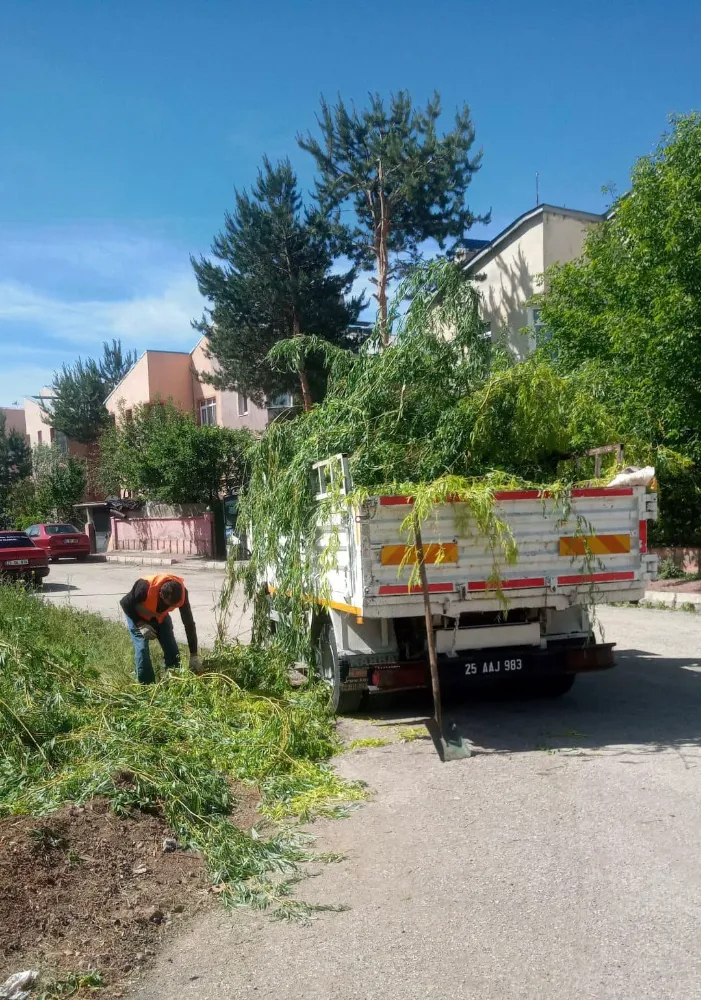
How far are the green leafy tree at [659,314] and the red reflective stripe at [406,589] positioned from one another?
7.29 m

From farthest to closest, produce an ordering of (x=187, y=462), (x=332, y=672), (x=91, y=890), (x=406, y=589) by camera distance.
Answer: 1. (x=187, y=462)
2. (x=332, y=672)
3. (x=406, y=589)
4. (x=91, y=890)

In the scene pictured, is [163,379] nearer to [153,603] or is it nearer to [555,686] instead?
[153,603]

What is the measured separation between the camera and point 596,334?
57.2 feet

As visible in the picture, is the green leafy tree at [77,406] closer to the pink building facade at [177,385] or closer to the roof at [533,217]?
the pink building facade at [177,385]

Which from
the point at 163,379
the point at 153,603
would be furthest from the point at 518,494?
the point at 163,379

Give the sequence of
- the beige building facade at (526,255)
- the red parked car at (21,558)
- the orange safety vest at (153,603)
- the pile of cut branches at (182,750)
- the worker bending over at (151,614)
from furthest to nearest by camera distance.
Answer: the beige building facade at (526,255) → the red parked car at (21,558) → the orange safety vest at (153,603) → the worker bending over at (151,614) → the pile of cut branches at (182,750)

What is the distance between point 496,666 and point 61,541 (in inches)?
1220

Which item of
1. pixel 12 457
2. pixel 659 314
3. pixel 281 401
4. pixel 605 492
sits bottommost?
pixel 605 492

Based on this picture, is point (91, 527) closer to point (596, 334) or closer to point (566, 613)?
point (596, 334)

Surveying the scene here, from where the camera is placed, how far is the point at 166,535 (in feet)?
123

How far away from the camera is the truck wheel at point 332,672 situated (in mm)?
7441

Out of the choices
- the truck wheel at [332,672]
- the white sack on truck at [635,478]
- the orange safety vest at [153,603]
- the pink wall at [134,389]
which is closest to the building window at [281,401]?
the pink wall at [134,389]

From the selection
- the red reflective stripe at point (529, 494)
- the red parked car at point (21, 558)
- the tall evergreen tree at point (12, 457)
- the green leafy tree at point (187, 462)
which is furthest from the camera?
the tall evergreen tree at point (12, 457)

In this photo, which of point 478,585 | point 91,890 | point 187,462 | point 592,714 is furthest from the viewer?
point 187,462
